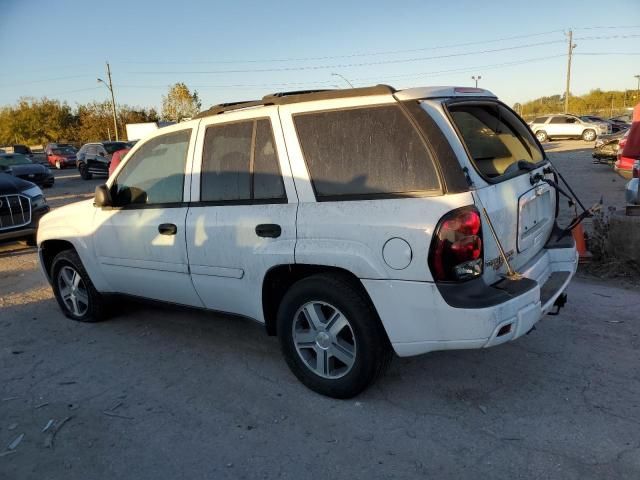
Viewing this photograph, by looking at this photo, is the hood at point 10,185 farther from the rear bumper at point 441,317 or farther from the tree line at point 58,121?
the tree line at point 58,121

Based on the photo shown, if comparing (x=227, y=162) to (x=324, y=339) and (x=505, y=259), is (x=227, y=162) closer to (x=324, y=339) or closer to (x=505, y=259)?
(x=324, y=339)

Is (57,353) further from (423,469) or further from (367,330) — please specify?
(423,469)

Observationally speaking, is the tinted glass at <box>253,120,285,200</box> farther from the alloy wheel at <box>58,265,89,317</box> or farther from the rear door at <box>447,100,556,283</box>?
the alloy wheel at <box>58,265,89,317</box>

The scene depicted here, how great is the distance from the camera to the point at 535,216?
346 cm

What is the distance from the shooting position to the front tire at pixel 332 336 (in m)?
3.07

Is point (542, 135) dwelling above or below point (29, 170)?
above

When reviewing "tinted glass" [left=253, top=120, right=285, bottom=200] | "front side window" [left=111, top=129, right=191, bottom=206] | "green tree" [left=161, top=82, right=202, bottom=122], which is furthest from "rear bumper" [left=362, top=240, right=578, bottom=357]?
"green tree" [left=161, top=82, right=202, bottom=122]

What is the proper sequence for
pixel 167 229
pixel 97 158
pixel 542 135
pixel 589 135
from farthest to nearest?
pixel 542 135 → pixel 589 135 → pixel 97 158 → pixel 167 229

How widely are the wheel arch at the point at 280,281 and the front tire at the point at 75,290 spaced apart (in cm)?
211

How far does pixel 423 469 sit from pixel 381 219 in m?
1.32

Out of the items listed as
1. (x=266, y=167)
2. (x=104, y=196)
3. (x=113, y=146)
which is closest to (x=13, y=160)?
(x=113, y=146)

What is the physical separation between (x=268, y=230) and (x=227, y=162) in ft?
2.20

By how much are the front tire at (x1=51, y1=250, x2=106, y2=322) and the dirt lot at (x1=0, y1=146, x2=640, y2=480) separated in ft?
1.01

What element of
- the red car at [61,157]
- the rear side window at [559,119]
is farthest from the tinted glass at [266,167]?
the red car at [61,157]
